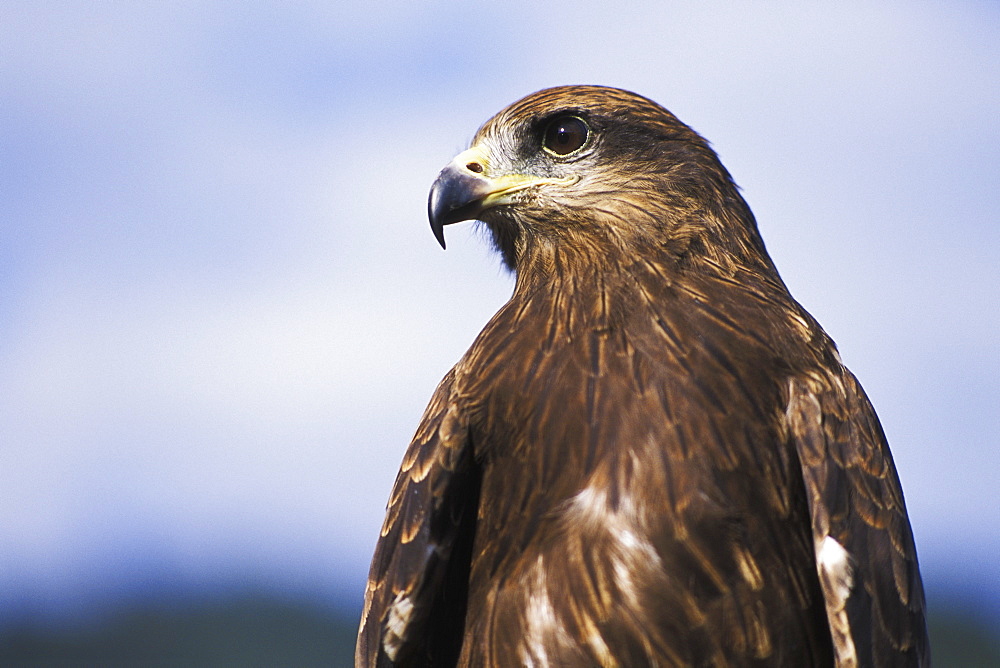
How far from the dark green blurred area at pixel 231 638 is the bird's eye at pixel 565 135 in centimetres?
1844

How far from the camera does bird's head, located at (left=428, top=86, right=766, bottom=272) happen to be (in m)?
3.92

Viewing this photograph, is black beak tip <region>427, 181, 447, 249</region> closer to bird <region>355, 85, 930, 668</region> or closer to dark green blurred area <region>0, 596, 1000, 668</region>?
bird <region>355, 85, 930, 668</region>

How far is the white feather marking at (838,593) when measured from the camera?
320cm

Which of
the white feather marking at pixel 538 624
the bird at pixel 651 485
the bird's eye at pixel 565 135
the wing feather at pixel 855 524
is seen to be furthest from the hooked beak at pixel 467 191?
the white feather marking at pixel 538 624

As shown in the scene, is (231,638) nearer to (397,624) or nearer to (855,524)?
(397,624)

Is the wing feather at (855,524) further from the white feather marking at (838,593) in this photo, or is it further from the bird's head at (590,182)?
the bird's head at (590,182)

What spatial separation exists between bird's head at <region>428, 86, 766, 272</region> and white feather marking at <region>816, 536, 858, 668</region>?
1149 millimetres

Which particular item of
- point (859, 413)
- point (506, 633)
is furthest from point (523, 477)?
point (859, 413)

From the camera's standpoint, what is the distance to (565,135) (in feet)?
13.6

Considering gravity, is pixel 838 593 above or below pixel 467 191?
below

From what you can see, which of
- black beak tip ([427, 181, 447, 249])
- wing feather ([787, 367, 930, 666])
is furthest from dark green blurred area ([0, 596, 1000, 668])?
wing feather ([787, 367, 930, 666])

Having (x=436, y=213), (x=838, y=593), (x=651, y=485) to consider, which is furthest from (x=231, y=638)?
(x=838, y=593)

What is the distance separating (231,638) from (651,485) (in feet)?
71.9

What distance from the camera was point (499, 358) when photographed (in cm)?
362
